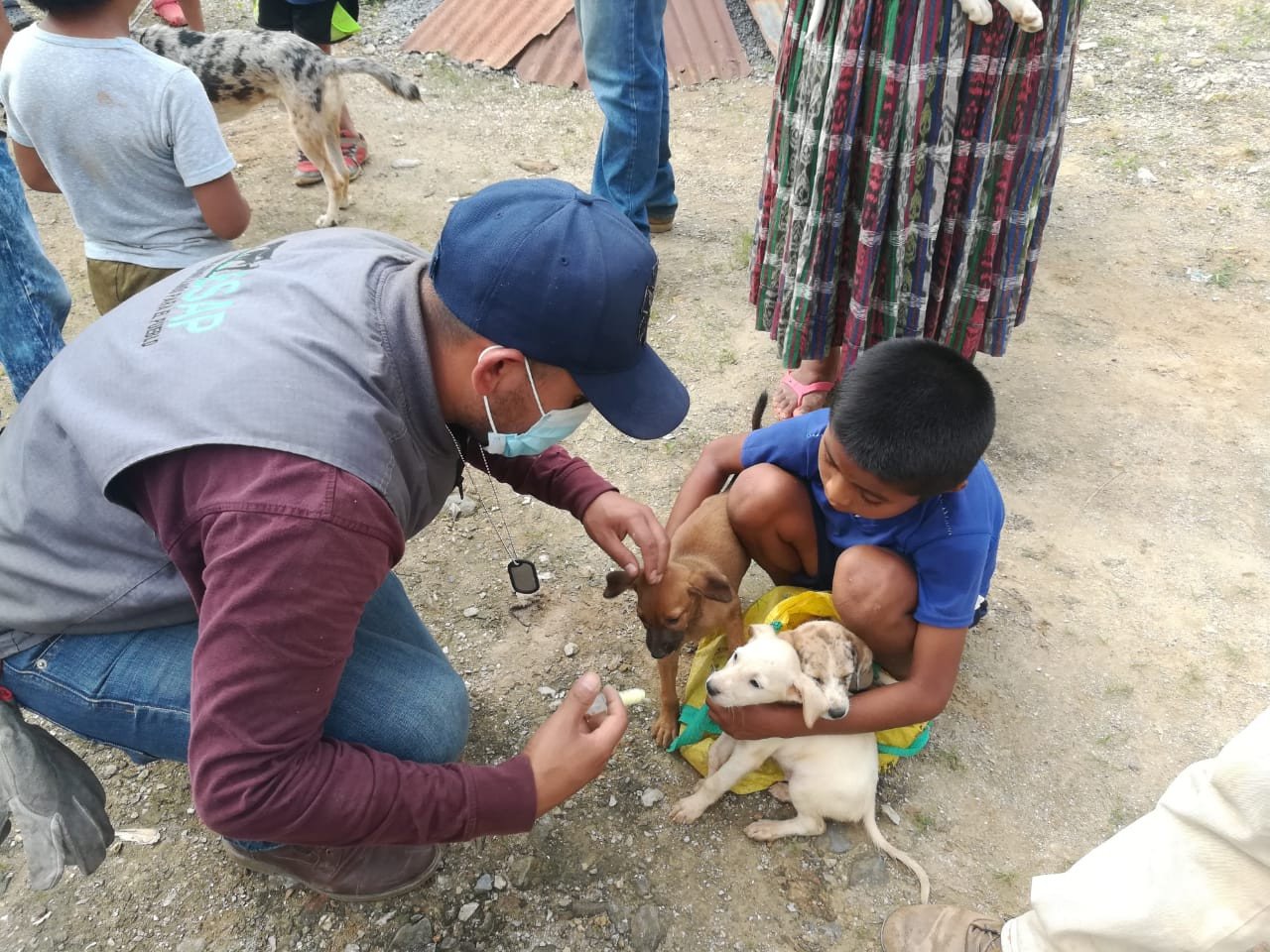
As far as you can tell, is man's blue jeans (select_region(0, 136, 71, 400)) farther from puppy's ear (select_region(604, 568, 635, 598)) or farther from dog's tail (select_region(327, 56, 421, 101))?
puppy's ear (select_region(604, 568, 635, 598))

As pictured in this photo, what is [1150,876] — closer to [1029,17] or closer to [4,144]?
[1029,17]

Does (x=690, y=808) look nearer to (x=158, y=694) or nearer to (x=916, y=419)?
(x=916, y=419)

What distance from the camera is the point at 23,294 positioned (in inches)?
124

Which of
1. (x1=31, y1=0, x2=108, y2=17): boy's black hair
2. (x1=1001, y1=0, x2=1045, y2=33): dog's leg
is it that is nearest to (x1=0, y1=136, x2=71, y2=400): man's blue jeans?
(x1=31, y1=0, x2=108, y2=17): boy's black hair

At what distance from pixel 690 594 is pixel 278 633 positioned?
1244 mm

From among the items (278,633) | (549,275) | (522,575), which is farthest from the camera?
(522,575)

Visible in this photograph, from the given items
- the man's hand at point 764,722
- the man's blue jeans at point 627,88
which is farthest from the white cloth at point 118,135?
the man's hand at point 764,722

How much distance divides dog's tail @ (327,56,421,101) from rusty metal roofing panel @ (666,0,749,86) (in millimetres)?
2120

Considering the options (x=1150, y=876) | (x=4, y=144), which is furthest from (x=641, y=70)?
(x=1150, y=876)

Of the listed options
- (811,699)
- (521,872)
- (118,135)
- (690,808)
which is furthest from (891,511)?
(118,135)

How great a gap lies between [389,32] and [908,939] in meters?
7.39

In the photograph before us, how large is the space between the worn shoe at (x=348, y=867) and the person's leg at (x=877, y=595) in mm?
1254

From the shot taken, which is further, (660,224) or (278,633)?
(660,224)

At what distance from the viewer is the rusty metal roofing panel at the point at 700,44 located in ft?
21.5
